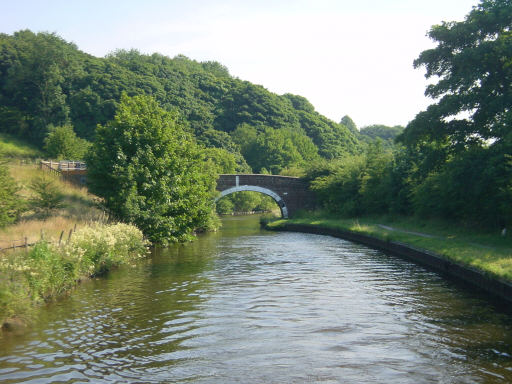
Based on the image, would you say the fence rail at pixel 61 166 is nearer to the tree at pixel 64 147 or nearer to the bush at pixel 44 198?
the bush at pixel 44 198

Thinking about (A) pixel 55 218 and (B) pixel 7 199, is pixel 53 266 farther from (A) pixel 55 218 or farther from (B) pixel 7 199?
(A) pixel 55 218

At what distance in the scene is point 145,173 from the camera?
25.5 metres

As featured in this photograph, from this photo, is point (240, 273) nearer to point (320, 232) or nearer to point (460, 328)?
point (460, 328)

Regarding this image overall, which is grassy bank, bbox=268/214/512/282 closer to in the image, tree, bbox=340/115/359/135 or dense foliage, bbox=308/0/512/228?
dense foliage, bbox=308/0/512/228

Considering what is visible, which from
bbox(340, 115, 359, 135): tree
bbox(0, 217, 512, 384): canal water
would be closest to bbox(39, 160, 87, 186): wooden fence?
bbox(0, 217, 512, 384): canal water

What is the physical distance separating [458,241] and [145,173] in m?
14.7

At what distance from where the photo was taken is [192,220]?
97.5 feet

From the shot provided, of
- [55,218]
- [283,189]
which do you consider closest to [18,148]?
[283,189]

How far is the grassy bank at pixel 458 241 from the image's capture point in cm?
1576

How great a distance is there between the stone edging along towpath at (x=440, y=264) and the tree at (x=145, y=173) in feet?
32.9

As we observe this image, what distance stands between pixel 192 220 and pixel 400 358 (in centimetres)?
2131

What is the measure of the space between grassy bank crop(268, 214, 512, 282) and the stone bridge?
15972 mm

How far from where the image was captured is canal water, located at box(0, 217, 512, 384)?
8.76 meters

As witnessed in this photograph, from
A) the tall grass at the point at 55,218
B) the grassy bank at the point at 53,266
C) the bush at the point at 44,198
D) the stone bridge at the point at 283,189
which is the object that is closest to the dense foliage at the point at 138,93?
the stone bridge at the point at 283,189
